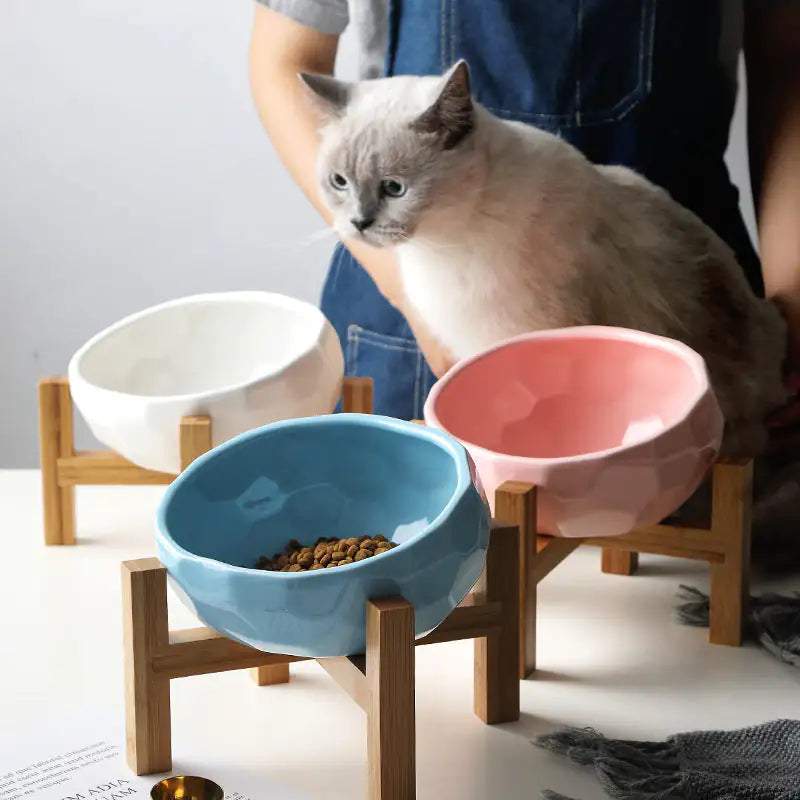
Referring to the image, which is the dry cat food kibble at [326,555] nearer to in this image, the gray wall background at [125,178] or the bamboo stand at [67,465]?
the bamboo stand at [67,465]

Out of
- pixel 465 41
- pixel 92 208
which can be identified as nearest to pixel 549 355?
pixel 465 41

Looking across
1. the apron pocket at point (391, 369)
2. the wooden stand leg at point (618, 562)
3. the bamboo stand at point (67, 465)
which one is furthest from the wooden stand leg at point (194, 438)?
the apron pocket at point (391, 369)

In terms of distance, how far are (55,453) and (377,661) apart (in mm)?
587

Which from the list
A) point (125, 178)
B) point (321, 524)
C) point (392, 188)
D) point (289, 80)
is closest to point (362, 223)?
point (392, 188)

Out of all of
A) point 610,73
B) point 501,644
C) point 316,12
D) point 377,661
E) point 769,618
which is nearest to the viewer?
point 377,661

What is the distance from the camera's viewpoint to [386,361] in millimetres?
1397

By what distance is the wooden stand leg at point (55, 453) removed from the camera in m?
1.08

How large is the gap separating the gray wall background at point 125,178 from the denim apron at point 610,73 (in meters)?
0.64

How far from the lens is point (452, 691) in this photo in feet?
2.67

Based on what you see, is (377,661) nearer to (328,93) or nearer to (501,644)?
(501,644)

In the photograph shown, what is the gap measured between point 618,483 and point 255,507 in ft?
0.82

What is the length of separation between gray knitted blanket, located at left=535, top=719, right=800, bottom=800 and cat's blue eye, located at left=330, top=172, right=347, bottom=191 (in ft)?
1.72

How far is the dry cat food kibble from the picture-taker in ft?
2.25

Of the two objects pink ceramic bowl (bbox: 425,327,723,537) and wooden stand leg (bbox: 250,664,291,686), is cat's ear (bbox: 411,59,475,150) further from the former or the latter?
wooden stand leg (bbox: 250,664,291,686)
